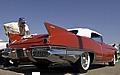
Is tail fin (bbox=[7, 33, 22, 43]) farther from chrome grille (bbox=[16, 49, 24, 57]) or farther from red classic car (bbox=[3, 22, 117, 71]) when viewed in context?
chrome grille (bbox=[16, 49, 24, 57])

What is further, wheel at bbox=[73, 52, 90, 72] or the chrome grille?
wheel at bbox=[73, 52, 90, 72]

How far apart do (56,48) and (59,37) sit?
0.43 m

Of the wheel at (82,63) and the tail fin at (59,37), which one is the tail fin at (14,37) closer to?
the tail fin at (59,37)

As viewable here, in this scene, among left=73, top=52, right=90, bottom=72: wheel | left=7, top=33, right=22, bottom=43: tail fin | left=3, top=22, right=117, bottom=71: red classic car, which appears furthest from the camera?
left=7, top=33, right=22, bottom=43: tail fin

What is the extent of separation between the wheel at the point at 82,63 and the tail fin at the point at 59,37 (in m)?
0.58

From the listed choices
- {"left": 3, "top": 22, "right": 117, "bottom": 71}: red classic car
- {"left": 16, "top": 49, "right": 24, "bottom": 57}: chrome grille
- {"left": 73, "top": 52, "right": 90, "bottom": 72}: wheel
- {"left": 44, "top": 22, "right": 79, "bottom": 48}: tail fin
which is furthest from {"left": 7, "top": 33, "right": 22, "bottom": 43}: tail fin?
{"left": 73, "top": 52, "right": 90, "bottom": 72}: wheel

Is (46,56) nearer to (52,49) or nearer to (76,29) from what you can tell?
(52,49)

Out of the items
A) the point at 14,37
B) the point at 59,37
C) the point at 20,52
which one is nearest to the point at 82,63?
the point at 59,37

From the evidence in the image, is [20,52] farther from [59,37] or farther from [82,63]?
[82,63]

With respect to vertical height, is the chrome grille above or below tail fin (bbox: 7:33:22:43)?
below

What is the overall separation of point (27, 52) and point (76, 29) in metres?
2.80

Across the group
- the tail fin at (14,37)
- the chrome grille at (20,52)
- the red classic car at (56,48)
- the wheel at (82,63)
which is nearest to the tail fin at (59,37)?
the red classic car at (56,48)

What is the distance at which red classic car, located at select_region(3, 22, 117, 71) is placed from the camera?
9116 mm

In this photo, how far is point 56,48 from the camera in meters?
9.09
